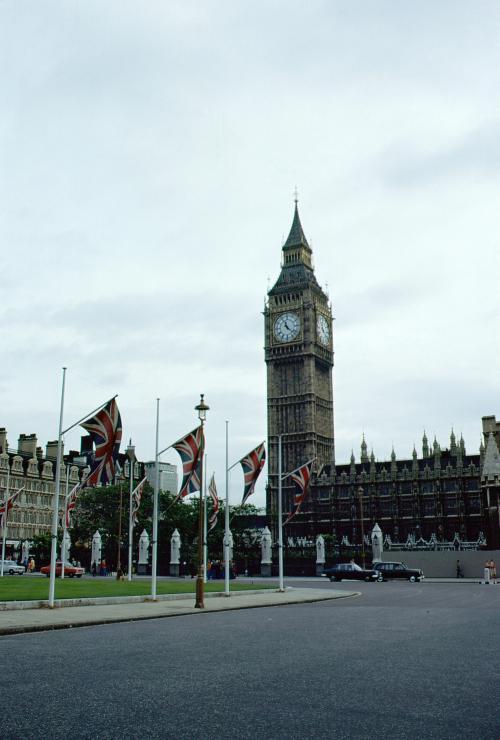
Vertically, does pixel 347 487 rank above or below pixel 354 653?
above

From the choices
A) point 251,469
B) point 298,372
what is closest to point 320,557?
point 251,469

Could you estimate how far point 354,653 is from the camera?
549 inches

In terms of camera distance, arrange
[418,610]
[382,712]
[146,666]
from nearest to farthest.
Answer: [382,712] → [146,666] → [418,610]

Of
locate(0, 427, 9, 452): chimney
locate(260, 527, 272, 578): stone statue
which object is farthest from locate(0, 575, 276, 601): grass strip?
locate(0, 427, 9, 452): chimney

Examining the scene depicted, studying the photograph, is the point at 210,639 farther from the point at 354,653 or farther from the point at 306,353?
the point at 306,353

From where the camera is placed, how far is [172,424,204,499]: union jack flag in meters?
32.2

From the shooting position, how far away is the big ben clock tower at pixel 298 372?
140125mm

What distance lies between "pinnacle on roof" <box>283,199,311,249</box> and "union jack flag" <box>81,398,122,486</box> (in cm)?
13194

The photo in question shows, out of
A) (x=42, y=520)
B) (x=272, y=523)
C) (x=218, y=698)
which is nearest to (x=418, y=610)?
(x=218, y=698)

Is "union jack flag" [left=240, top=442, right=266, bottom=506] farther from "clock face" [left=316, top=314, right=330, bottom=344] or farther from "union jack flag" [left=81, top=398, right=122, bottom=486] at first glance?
"clock face" [left=316, top=314, right=330, bottom=344]

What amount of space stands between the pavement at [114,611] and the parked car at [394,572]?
2537 cm

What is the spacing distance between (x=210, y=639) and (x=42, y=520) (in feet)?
331

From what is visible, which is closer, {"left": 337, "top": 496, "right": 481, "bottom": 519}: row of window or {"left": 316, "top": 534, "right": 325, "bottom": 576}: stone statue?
{"left": 316, "top": 534, "right": 325, "bottom": 576}: stone statue

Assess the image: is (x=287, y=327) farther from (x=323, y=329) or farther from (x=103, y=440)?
(x=103, y=440)
